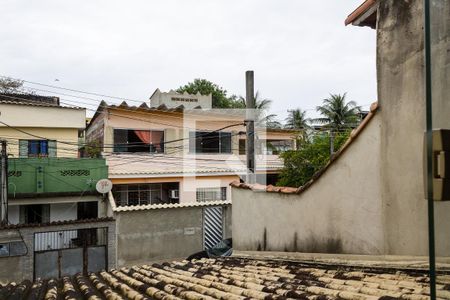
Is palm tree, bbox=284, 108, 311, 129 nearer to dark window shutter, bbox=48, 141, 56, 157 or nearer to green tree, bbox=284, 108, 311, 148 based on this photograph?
green tree, bbox=284, 108, 311, 148

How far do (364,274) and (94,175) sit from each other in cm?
1371

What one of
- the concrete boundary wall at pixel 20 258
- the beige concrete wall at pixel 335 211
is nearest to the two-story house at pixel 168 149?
the concrete boundary wall at pixel 20 258

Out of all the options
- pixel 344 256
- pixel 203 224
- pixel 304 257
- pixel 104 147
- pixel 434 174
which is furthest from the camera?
pixel 104 147

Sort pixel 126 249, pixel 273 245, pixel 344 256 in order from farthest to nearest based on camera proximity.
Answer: pixel 126 249, pixel 273 245, pixel 344 256

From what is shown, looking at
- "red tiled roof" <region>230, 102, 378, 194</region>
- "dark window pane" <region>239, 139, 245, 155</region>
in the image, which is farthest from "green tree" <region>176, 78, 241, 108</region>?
"red tiled roof" <region>230, 102, 378, 194</region>

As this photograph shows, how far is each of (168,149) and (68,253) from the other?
25.6 feet

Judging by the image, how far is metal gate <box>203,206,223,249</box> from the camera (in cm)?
1461

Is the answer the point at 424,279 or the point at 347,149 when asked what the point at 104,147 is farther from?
the point at 424,279

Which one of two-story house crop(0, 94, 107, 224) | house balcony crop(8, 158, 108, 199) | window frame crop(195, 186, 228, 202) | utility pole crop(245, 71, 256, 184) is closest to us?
utility pole crop(245, 71, 256, 184)

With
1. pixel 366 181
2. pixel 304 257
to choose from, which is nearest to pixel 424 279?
pixel 366 181

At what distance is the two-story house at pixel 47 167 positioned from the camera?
49.1 ft

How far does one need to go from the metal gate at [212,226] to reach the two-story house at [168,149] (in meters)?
2.34

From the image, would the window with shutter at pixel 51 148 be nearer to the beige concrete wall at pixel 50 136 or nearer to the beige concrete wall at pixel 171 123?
the beige concrete wall at pixel 50 136

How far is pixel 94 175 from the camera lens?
1606 cm
